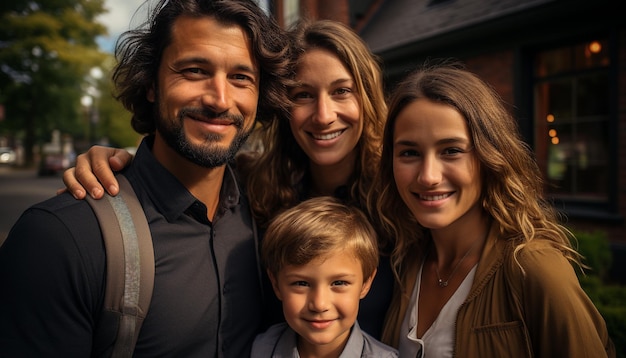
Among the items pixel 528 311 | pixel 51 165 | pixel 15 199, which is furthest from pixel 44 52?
pixel 528 311

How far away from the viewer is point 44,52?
2591 centimetres

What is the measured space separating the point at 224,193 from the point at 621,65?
6191mm

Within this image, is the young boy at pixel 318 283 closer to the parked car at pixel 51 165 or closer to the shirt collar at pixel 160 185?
the shirt collar at pixel 160 185

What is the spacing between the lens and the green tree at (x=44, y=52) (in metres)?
24.5

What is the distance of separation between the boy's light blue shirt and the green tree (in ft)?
90.5

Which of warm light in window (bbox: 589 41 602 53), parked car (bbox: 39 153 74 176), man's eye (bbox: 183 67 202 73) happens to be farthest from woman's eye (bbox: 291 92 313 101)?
parked car (bbox: 39 153 74 176)

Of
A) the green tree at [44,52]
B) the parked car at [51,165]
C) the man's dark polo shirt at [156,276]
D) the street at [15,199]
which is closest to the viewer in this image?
the man's dark polo shirt at [156,276]

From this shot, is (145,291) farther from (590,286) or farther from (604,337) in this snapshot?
(590,286)

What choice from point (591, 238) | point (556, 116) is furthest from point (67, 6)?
point (591, 238)

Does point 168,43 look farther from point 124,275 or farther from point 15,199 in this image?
point 15,199

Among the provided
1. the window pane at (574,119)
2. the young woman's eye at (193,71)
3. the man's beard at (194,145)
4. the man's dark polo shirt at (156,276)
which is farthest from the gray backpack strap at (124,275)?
the window pane at (574,119)

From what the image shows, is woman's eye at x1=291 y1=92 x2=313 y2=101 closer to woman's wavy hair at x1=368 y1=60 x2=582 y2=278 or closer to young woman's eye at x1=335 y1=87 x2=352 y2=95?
young woman's eye at x1=335 y1=87 x2=352 y2=95

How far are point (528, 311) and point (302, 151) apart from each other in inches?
63.6

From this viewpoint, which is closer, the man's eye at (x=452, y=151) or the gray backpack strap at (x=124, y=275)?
the gray backpack strap at (x=124, y=275)
